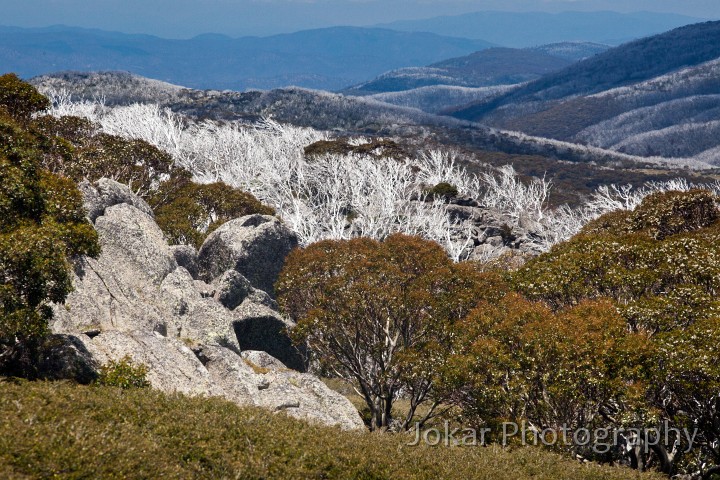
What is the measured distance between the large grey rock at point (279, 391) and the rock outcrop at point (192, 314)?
0.11 feet

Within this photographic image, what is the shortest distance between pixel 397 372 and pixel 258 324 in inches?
313

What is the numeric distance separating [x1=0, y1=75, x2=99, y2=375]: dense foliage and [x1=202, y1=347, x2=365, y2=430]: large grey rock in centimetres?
508

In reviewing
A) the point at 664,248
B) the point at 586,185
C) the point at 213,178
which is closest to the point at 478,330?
the point at 664,248

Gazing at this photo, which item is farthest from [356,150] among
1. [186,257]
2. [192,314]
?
[192,314]

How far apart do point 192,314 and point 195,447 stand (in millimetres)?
13407

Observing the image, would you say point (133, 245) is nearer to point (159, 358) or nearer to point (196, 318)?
point (196, 318)

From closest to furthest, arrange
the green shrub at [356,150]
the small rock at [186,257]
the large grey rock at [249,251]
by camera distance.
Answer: the small rock at [186,257]
the large grey rock at [249,251]
the green shrub at [356,150]

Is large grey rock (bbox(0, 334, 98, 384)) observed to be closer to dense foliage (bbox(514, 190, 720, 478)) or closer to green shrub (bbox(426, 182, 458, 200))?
dense foliage (bbox(514, 190, 720, 478))

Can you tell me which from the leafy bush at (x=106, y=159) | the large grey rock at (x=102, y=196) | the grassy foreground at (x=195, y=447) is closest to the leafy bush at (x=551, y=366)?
the grassy foreground at (x=195, y=447)

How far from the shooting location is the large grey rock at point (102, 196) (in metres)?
29.4

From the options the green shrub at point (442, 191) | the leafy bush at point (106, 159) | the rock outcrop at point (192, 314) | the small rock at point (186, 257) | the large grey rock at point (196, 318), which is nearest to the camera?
the rock outcrop at point (192, 314)

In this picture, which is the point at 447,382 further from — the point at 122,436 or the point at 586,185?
the point at 586,185

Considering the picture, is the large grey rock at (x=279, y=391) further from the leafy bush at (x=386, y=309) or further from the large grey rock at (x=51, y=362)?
the large grey rock at (x=51, y=362)

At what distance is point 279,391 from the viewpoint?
1958 cm
